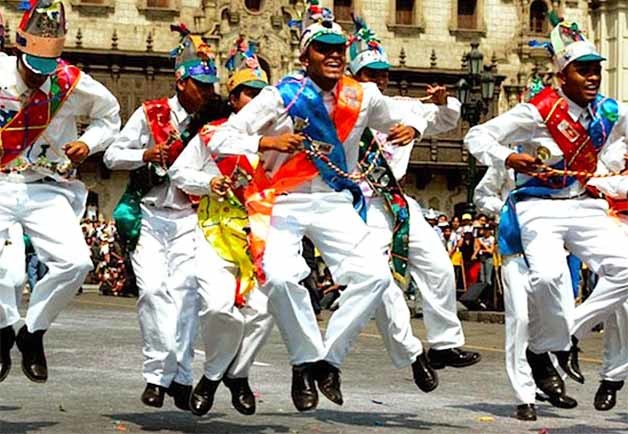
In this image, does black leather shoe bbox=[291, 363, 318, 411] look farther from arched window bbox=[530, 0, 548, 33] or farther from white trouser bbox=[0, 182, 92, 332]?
arched window bbox=[530, 0, 548, 33]

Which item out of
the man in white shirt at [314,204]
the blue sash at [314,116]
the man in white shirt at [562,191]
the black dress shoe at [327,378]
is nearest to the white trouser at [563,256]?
the man in white shirt at [562,191]

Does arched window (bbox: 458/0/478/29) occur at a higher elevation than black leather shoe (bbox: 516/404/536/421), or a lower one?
higher

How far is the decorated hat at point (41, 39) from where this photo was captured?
401 inches

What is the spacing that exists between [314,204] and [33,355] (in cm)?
190

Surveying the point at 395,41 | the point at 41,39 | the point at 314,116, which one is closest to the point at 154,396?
the point at 314,116

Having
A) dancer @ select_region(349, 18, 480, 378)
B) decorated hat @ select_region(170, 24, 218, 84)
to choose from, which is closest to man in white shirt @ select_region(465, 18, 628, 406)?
dancer @ select_region(349, 18, 480, 378)

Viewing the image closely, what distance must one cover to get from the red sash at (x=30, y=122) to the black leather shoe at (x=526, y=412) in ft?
11.5

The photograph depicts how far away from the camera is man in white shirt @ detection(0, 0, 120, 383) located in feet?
33.0

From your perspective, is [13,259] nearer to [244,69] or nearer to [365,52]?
[244,69]

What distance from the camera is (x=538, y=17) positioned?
59.1m

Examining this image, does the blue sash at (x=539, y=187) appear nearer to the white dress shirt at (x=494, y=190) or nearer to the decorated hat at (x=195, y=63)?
the white dress shirt at (x=494, y=190)

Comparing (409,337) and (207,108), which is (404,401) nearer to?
(409,337)

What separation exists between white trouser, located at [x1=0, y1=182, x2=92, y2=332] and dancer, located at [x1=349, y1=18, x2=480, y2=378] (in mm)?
1859

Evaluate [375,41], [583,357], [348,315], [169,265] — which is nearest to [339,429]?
[348,315]
